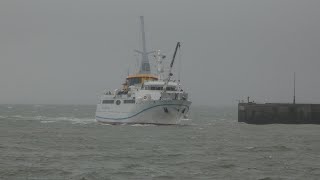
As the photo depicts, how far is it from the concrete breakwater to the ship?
12.5 m

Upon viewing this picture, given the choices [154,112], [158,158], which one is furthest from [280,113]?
[158,158]

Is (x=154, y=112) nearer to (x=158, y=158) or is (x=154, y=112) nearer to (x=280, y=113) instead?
(x=280, y=113)

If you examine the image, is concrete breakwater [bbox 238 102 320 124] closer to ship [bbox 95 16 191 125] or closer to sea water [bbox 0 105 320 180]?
ship [bbox 95 16 191 125]

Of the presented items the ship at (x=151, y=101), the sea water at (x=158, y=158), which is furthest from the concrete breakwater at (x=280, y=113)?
the sea water at (x=158, y=158)

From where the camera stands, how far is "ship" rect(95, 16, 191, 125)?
271 feet

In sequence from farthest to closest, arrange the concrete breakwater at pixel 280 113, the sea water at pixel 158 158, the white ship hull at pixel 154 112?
the concrete breakwater at pixel 280 113
the white ship hull at pixel 154 112
the sea water at pixel 158 158

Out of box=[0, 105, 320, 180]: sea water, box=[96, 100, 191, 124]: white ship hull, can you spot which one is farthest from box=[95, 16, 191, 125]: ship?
box=[0, 105, 320, 180]: sea water

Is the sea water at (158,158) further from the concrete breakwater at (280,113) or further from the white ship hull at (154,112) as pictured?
the concrete breakwater at (280,113)

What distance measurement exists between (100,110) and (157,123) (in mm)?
17799

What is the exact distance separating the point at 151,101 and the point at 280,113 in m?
21.1

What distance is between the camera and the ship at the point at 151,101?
8250 centimetres

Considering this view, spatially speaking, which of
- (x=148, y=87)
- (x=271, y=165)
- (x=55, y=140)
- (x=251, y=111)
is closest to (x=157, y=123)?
(x=148, y=87)

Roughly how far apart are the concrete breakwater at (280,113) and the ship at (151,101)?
12.5 m

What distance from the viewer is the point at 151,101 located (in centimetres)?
8194
